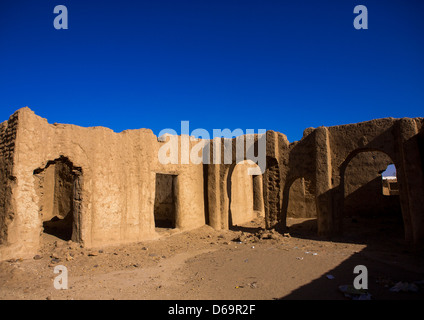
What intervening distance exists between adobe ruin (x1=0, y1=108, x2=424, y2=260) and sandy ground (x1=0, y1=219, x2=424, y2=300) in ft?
2.64

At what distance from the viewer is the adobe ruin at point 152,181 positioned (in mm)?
8086

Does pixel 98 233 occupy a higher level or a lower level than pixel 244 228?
higher

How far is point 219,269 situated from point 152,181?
4.73 metres

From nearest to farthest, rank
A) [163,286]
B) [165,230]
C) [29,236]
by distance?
[163,286] → [29,236] → [165,230]

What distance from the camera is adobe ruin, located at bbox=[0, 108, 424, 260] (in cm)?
809

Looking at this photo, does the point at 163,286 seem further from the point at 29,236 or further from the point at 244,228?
the point at 244,228

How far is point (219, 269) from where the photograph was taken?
24.1 ft

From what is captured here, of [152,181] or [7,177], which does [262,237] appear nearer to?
[152,181]

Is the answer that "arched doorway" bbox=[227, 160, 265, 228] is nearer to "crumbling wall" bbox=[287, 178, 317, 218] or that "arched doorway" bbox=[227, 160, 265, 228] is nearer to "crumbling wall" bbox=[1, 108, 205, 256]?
"crumbling wall" bbox=[287, 178, 317, 218]

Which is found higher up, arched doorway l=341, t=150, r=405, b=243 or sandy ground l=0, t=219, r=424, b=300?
arched doorway l=341, t=150, r=405, b=243

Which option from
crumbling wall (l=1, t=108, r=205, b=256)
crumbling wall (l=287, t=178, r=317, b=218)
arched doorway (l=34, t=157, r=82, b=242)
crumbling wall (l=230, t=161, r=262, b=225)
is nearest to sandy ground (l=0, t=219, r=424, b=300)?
crumbling wall (l=1, t=108, r=205, b=256)

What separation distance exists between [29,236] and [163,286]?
4471 mm

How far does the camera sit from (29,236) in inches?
314

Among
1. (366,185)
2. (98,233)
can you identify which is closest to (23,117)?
(98,233)
